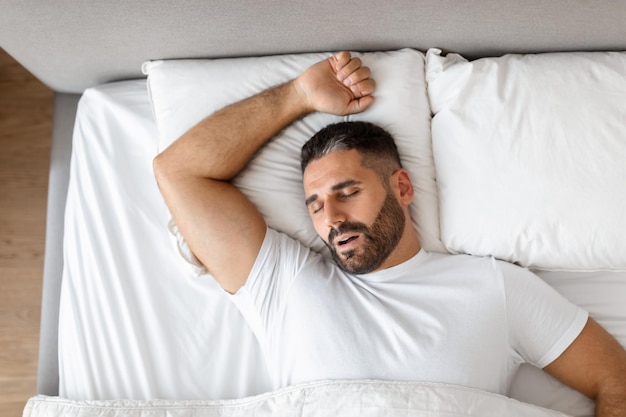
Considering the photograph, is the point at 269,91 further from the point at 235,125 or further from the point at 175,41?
the point at 175,41

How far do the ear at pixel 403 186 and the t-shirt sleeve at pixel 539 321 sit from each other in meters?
0.29

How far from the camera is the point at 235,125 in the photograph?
1.49 m

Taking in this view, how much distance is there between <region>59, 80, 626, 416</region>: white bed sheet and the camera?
149cm

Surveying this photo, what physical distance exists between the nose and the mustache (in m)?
0.01

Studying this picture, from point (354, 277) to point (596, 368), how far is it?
577mm

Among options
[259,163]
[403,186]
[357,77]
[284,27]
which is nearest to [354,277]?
[403,186]

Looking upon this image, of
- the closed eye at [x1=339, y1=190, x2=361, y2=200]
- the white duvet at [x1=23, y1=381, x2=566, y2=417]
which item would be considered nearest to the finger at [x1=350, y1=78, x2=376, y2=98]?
the closed eye at [x1=339, y1=190, x2=361, y2=200]

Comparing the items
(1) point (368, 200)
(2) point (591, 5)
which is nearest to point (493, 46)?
(2) point (591, 5)

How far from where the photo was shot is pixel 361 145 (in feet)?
4.69

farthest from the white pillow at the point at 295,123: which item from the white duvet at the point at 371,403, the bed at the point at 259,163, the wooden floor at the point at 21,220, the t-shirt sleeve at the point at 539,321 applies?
the wooden floor at the point at 21,220

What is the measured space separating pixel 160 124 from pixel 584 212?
1.06 metres

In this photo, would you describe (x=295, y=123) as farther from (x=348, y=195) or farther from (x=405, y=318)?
(x=405, y=318)

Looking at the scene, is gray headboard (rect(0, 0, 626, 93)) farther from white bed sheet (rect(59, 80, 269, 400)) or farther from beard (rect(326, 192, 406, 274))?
beard (rect(326, 192, 406, 274))

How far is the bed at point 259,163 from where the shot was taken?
4.72 ft
